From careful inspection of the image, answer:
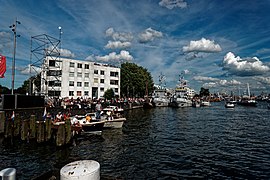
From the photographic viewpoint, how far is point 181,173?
14422 millimetres

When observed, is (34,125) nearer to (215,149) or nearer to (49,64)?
(215,149)

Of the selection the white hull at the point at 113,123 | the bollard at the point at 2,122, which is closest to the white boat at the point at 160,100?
the white hull at the point at 113,123

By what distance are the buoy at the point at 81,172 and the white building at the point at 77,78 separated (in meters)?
65.0

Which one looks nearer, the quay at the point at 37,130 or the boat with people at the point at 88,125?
the quay at the point at 37,130

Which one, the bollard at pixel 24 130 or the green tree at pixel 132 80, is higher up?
the green tree at pixel 132 80

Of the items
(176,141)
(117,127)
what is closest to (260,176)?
(176,141)

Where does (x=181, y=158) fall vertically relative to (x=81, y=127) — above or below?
below

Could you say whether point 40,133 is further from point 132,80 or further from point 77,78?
point 132,80

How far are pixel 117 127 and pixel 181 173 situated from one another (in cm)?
1781

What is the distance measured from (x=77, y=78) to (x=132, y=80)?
35.3m

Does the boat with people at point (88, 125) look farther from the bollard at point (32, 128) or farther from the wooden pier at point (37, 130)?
the bollard at point (32, 128)

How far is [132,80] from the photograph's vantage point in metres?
107

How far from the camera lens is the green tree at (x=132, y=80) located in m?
107

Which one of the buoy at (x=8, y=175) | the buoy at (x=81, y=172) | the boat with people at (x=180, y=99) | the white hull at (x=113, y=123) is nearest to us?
the buoy at (x=81, y=172)
